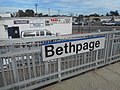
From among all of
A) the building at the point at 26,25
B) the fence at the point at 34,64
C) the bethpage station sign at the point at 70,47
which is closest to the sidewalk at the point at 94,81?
the fence at the point at 34,64

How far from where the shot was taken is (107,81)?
3.97 m

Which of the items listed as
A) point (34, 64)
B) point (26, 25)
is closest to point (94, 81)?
point (34, 64)

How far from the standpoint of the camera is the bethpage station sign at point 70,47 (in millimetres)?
3463

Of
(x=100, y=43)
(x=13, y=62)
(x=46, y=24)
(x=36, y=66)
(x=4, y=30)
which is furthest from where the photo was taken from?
(x=46, y=24)

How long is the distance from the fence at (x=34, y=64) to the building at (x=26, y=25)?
12.9 meters

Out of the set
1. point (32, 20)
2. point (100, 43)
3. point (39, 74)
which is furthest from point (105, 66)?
point (32, 20)

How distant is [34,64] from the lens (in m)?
3.40

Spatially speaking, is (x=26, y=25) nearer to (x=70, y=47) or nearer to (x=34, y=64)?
(x=70, y=47)

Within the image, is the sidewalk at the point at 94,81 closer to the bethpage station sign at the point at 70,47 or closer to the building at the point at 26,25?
the bethpage station sign at the point at 70,47

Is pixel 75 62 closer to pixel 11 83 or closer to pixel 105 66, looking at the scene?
pixel 105 66

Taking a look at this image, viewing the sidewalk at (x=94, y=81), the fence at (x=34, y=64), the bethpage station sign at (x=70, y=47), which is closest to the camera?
the fence at (x=34, y=64)

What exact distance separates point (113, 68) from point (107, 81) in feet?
3.53

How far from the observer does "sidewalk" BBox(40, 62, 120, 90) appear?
361 centimetres

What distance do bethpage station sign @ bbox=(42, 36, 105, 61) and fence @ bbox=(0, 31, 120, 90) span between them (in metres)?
0.13
